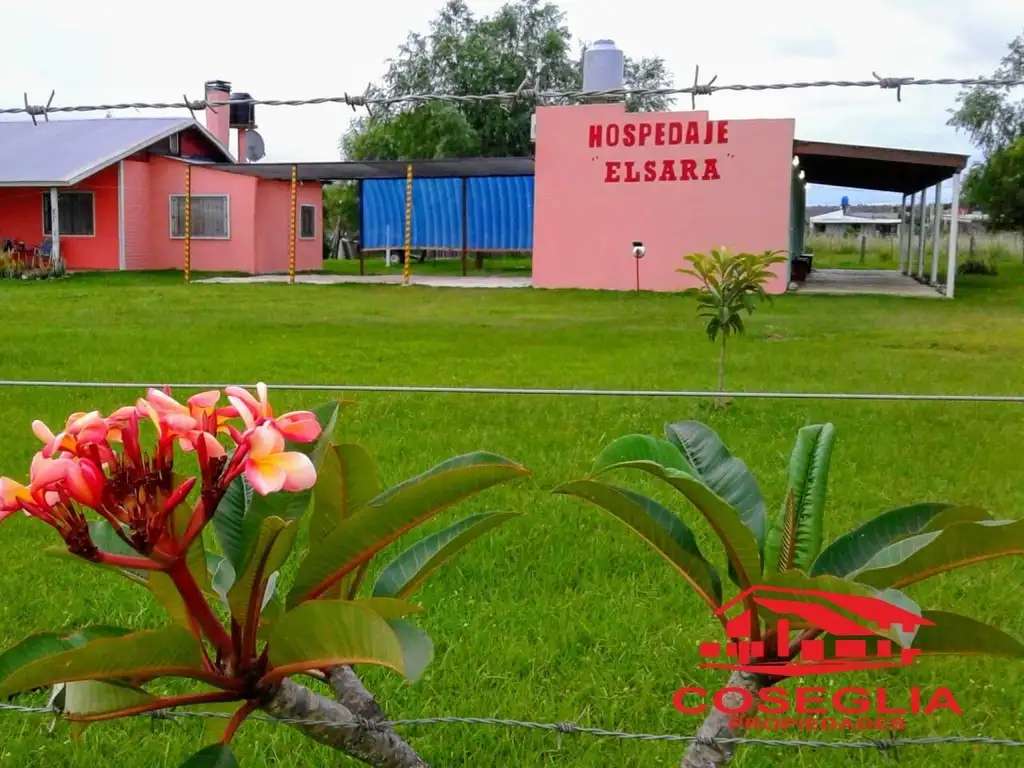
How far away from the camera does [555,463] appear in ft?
13.2

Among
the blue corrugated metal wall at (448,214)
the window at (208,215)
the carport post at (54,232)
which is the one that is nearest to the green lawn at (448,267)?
the blue corrugated metal wall at (448,214)

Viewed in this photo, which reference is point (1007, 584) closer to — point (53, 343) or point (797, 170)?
point (53, 343)

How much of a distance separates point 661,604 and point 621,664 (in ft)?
1.17

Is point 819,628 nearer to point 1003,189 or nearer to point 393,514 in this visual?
point 393,514

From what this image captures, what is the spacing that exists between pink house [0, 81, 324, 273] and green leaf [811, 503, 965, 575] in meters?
18.7

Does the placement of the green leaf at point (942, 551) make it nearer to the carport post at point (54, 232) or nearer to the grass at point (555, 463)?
the grass at point (555, 463)

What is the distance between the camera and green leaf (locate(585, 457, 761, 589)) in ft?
3.00

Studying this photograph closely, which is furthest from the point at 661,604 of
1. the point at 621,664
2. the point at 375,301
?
the point at 375,301

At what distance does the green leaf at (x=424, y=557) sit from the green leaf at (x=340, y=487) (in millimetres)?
77

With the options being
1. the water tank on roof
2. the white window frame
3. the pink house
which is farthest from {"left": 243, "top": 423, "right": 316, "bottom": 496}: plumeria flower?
the white window frame

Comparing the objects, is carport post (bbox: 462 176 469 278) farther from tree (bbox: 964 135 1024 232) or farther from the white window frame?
tree (bbox: 964 135 1024 232)

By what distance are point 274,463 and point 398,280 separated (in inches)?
655

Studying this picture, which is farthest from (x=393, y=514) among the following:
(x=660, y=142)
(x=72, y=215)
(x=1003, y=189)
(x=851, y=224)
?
(x=851, y=224)

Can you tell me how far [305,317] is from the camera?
10359mm
